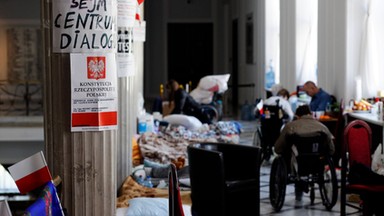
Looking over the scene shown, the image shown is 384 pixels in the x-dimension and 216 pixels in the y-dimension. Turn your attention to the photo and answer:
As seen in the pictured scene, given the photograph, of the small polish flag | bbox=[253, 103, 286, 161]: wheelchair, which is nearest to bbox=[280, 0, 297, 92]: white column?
bbox=[253, 103, 286, 161]: wheelchair

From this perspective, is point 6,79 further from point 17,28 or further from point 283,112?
point 283,112

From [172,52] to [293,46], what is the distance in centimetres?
1104

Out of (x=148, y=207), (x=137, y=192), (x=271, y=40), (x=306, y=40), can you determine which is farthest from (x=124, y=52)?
(x=271, y=40)

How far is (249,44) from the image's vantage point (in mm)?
20953

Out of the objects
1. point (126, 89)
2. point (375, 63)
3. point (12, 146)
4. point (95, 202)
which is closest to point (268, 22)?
point (375, 63)

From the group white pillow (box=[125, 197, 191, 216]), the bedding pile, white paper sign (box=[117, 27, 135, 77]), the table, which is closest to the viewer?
white pillow (box=[125, 197, 191, 216])

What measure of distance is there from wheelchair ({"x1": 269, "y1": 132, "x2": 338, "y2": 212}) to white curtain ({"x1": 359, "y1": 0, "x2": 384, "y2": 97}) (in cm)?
301

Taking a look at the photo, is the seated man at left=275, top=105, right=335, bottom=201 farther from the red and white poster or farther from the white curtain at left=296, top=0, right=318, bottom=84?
the white curtain at left=296, top=0, right=318, bottom=84

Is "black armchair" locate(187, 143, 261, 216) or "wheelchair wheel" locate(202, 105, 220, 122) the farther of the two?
"wheelchair wheel" locate(202, 105, 220, 122)

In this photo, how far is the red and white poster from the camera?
420 centimetres

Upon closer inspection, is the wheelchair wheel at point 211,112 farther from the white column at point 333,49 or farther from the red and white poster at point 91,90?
the red and white poster at point 91,90

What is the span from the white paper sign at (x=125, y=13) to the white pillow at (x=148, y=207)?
151 centimetres

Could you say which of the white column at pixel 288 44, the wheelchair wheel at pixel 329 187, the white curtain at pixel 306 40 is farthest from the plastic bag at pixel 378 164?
the white column at pixel 288 44

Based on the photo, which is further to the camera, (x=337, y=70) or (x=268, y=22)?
(x=268, y=22)
